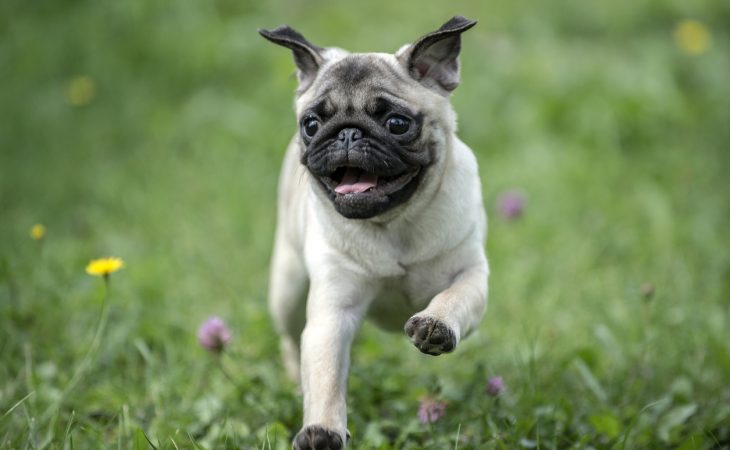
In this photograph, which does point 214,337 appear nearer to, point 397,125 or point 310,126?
point 310,126

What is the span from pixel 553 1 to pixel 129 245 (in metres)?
5.79

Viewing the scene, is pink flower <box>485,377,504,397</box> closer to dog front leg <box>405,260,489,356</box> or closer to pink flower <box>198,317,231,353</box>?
dog front leg <box>405,260,489,356</box>

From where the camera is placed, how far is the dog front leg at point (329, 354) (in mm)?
3295

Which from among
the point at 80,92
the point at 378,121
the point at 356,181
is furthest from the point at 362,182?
the point at 80,92

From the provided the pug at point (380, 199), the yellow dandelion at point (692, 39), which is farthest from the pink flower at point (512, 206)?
the yellow dandelion at point (692, 39)

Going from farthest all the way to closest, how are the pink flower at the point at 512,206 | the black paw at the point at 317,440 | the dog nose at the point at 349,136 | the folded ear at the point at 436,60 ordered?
the pink flower at the point at 512,206 → the folded ear at the point at 436,60 → the dog nose at the point at 349,136 → the black paw at the point at 317,440

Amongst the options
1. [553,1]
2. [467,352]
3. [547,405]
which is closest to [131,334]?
[467,352]

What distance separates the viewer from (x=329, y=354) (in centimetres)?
366

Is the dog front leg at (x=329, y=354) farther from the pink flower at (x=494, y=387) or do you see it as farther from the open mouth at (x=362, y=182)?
the pink flower at (x=494, y=387)

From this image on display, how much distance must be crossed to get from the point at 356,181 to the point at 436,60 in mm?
711

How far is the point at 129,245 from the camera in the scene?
665 centimetres

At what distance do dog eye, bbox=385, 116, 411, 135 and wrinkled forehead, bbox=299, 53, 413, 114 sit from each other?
78 mm

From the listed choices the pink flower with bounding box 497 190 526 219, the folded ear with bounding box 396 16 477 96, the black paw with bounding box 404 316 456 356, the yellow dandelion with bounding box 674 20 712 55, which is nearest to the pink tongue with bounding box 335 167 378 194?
→ the folded ear with bounding box 396 16 477 96

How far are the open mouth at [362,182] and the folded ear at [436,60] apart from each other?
0.49 m
